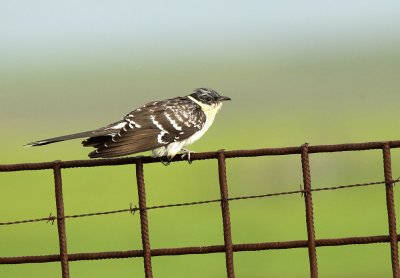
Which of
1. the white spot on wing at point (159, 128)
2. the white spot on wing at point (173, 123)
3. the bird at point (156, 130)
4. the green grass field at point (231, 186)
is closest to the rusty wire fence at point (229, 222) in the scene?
the bird at point (156, 130)

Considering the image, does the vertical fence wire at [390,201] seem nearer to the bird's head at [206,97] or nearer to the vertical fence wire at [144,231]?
the vertical fence wire at [144,231]

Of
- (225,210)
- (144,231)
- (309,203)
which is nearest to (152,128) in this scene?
(144,231)

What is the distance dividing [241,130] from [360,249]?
211 feet

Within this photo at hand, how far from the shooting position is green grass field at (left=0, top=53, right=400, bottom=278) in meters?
38.3

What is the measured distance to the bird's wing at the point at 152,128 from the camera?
32.0 ft

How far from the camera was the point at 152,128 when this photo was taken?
1040 centimetres

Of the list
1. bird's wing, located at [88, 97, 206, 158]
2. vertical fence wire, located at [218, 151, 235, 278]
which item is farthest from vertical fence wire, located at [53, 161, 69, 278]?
vertical fence wire, located at [218, 151, 235, 278]

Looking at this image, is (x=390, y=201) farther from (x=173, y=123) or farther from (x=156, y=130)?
(x=173, y=123)

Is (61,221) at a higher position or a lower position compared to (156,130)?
lower

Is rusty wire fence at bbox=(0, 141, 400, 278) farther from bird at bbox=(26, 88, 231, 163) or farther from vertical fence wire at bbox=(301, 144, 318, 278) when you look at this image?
bird at bbox=(26, 88, 231, 163)

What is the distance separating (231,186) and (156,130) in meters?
50.1

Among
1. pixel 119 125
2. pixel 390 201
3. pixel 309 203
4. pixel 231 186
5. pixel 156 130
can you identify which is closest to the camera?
pixel 309 203

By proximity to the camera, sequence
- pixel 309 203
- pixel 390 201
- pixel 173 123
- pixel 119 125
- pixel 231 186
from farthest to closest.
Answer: pixel 231 186 < pixel 173 123 < pixel 119 125 < pixel 390 201 < pixel 309 203

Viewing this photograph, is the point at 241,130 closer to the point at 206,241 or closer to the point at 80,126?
the point at 80,126
